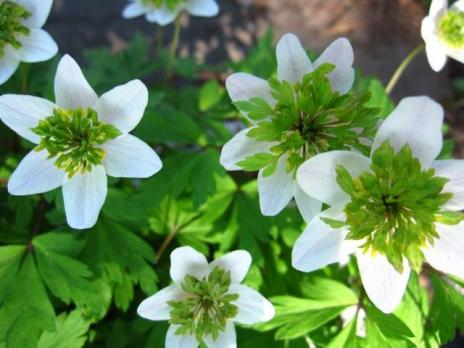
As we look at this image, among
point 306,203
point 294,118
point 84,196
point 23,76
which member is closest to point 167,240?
point 84,196

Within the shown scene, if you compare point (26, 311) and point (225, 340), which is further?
point (26, 311)

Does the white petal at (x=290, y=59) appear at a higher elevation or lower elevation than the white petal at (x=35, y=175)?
higher

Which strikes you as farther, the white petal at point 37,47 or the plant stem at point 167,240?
the plant stem at point 167,240

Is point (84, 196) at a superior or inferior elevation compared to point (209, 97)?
superior

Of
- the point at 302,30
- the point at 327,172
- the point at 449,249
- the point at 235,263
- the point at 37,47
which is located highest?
the point at 327,172

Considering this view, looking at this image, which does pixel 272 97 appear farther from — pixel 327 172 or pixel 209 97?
pixel 209 97

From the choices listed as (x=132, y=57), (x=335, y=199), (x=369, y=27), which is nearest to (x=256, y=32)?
(x=369, y=27)

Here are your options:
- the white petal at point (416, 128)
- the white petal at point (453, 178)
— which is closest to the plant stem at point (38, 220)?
the white petal at point (416, 128)

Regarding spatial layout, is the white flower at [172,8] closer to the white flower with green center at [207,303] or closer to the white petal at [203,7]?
the white petal at [203,7]
